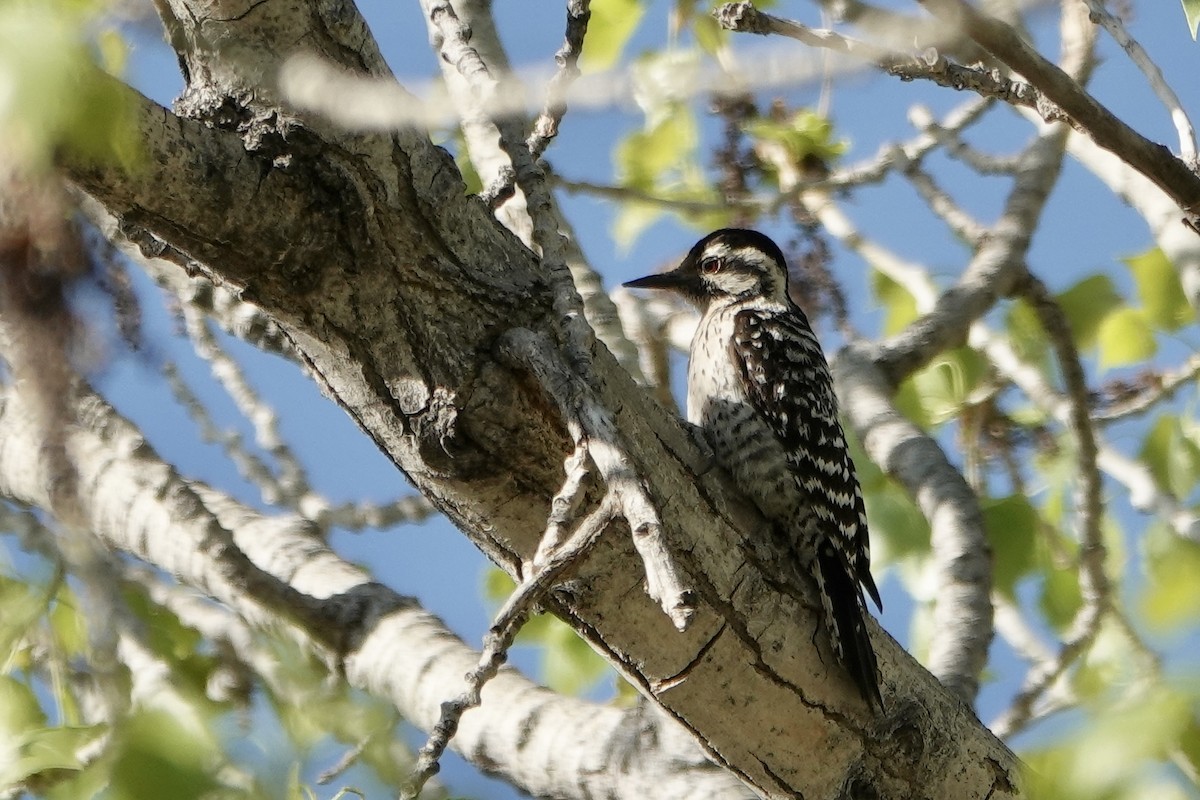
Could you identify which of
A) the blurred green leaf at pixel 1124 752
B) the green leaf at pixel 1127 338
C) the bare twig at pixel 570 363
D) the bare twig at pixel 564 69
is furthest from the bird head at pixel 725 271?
the blurred green leaf at pixel 1124 752

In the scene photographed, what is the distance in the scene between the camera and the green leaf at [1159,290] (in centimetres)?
372

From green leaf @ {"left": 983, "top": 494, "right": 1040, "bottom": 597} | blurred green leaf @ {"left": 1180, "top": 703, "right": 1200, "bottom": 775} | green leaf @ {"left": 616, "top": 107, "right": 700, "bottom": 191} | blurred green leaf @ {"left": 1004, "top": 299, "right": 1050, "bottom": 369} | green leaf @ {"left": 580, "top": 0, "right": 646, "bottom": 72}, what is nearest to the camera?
blurred green leaf @ {"left": 1180, "top": 703, "right": 1200, "bottom": 775}

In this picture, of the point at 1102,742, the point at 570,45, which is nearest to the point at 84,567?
the point at 1102,742

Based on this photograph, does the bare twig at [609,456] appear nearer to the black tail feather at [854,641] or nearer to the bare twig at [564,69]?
the bare twig at [564,69]

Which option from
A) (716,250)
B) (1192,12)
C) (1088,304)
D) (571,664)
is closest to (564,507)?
(1192,12)

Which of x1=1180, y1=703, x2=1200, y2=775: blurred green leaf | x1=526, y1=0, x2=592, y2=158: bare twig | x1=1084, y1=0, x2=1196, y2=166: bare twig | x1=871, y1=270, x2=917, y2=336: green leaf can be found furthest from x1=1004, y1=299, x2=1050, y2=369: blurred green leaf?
x1=1180, y1=703, x2=1200, y2=775: blurred green leaf

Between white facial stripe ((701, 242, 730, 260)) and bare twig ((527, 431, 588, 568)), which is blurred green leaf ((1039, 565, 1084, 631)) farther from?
bare twig ((527, 431, 588, 568))

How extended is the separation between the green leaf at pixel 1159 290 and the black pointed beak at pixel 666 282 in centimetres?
147

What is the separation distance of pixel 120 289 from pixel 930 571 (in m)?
3.04

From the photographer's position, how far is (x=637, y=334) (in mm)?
4711

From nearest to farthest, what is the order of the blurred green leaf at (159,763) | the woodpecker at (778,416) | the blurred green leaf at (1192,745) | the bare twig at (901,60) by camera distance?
1. the blurred green leaf at (1192,745)
2. the blurred green leaf at (159,763)
3. the bare twig at (901,60)
4. the woodpecker at (778,416)

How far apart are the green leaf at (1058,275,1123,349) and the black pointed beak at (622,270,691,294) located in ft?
4.09

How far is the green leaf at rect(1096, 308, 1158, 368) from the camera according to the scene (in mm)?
3766

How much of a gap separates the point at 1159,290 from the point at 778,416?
1.09m
